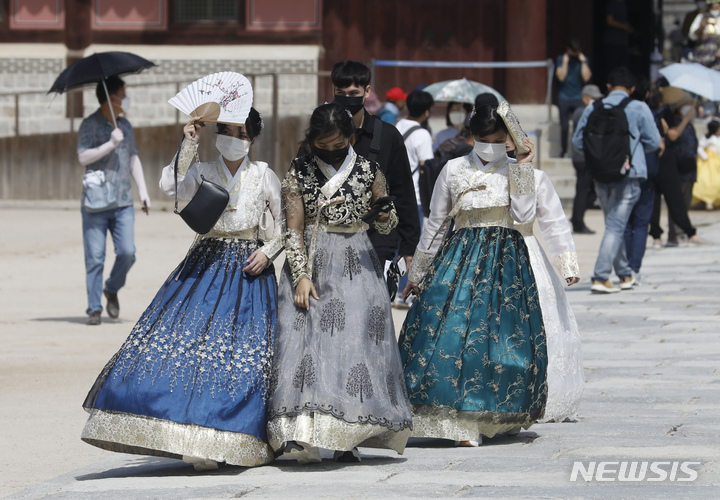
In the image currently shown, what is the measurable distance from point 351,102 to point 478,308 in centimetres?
108

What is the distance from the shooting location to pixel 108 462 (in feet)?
18.8

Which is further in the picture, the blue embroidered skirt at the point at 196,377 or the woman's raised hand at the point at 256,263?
the woman's raised hand at the point at 256,263

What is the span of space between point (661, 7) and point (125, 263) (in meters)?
16.3

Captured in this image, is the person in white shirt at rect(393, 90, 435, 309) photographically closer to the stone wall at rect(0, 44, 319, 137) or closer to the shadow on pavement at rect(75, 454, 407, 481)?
the shadow on pavement at rect(75, 454, 407, 481)

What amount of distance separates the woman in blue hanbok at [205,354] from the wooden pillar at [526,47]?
1473cm

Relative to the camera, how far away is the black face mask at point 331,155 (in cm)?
545

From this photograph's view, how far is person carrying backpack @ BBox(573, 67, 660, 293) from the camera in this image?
34.3 ft

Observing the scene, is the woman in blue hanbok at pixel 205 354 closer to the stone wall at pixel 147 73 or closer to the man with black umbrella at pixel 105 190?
the man with black umbrella at pixel 105 190

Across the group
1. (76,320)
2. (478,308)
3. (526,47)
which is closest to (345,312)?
(478,308)

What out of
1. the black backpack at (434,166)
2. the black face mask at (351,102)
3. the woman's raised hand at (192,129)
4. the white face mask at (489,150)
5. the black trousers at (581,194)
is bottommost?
the black trousers at (581,194)

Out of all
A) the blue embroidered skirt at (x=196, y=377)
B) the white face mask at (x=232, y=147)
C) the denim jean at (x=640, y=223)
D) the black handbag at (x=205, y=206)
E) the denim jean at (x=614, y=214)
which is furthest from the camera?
the denim jean at (x=640, y=223)

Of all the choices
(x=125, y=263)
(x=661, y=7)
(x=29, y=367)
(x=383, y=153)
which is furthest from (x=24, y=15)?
(x=383, y=153)

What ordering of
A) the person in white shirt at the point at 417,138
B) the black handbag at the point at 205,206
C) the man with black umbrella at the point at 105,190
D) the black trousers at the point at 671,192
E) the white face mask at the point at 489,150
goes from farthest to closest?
the black trousers at the point at 671,192 < the person in white shirt at the point at 417,138 < the man with black umbrella at the point at 105,190 < the white face mask at the point at 489,150 < the black handbag at the point at 205,206

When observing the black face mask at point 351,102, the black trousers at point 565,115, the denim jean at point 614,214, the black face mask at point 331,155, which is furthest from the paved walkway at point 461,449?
the black trousers at point 565,115
